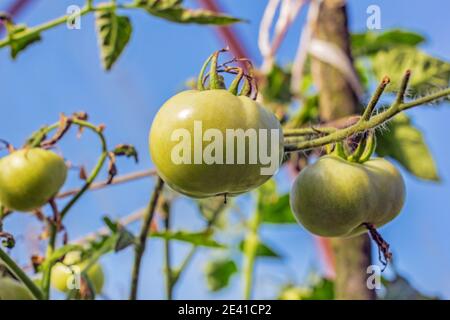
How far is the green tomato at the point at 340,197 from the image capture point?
1.78 feet

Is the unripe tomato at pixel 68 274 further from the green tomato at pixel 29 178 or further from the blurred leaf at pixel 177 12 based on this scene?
the blurred leaf at pixel 177 12

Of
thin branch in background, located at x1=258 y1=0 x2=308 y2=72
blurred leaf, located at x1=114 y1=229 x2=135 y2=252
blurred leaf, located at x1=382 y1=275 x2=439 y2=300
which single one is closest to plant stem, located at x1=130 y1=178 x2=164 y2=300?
blurred leaf, located at x1=114 y1=229 x2=135 y2=252

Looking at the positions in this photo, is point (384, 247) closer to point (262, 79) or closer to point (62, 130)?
point (62, 130)

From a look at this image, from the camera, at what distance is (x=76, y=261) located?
30.6 inches

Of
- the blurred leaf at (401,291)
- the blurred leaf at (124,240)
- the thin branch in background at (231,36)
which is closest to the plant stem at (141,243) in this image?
the blurred leaf at (124,240)

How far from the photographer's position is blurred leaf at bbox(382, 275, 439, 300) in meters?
0.76

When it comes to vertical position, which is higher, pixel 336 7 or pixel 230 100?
pixel 336 7

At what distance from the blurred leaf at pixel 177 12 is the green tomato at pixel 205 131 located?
23 centimetres

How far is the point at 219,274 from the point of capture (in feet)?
5.10

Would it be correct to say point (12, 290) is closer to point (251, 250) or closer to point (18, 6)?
point (251, 250)

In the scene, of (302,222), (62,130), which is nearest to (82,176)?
(62,130)

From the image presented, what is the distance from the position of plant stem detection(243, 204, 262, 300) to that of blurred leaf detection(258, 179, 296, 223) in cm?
2

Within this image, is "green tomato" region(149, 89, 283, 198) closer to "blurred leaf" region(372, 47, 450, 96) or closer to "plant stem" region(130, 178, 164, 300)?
"plant stem" region(130, 178, 164, 300)
